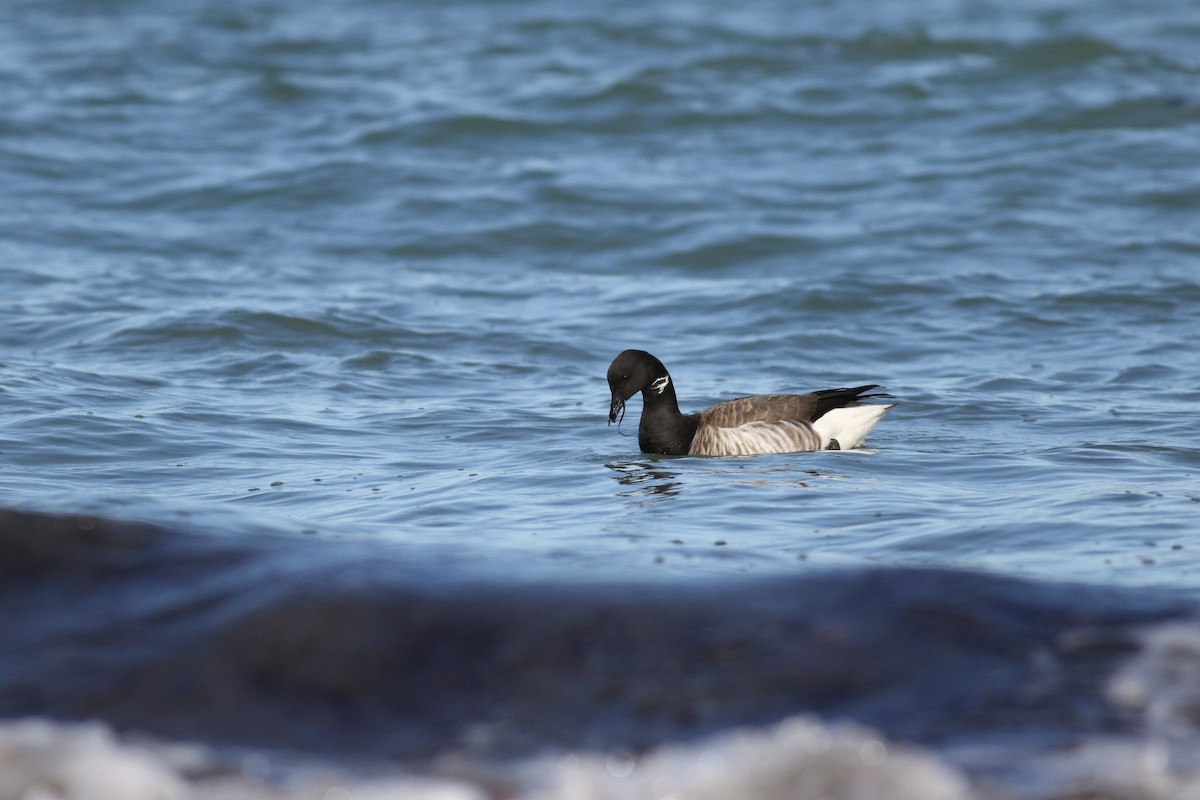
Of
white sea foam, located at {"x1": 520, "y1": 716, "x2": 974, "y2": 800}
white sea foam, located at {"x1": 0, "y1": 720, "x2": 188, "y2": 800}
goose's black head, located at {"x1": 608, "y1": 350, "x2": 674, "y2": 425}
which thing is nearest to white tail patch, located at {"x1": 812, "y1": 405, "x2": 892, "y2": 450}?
goose's black head, located at {"x1": 608, "y1": 350, "x2": 674, "y2": 425}

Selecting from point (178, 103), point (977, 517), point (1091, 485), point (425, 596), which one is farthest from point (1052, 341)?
point (178, 103)

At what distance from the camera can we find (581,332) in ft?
39.3

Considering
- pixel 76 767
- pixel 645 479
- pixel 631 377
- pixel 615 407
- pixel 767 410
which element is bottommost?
pixel 76 767

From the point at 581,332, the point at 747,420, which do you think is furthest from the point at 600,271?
the point at 747,420

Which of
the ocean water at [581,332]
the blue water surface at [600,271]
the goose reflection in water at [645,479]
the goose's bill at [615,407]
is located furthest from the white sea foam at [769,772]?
the goose's bill at [615,407]

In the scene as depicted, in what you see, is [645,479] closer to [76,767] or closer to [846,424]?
[846,424]

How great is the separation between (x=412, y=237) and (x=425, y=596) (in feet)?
34.5

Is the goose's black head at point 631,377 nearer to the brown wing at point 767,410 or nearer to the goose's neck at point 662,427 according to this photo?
the goose's neck at point 662,427

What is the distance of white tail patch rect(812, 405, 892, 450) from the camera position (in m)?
8.84

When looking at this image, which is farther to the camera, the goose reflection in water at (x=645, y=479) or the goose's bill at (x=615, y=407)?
the goose's bill at (x=615, y=407)

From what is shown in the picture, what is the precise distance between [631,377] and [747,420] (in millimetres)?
729

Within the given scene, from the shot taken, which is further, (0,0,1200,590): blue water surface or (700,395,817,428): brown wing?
(700,395,817,428): brown wing

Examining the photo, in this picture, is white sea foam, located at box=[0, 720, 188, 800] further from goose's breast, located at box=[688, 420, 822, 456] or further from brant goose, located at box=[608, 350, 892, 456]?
goose's breast, located at box=[688, 420, 822, 456]

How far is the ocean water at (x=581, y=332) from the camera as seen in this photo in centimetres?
488
